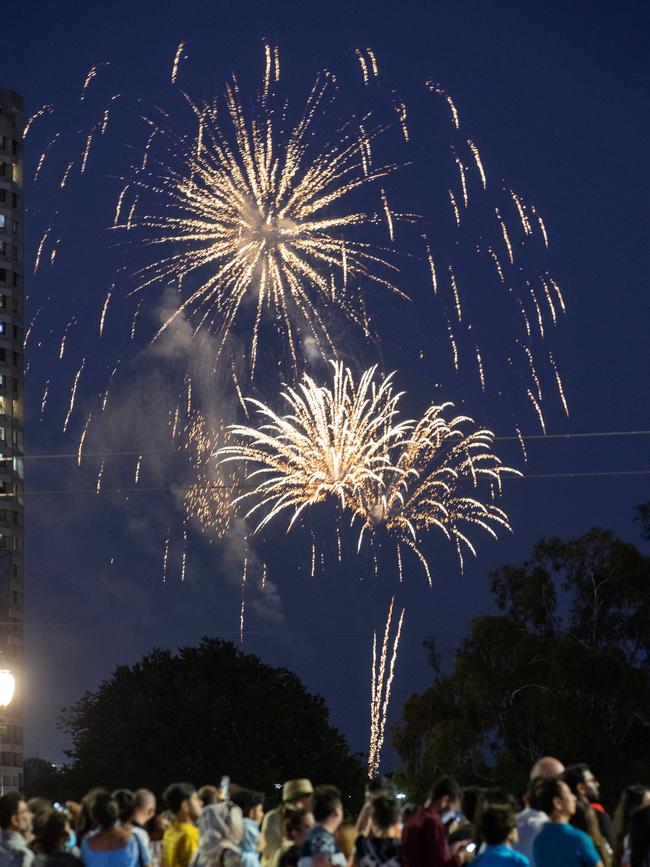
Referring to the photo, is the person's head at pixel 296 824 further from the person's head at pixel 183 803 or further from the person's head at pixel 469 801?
the person's head at pixel 469 801

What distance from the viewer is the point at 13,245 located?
3056 inches

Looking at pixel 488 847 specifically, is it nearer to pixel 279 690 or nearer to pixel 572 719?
pixel 572 719

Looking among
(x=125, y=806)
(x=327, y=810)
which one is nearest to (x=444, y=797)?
(x=327, y=810)

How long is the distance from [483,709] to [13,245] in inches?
1463

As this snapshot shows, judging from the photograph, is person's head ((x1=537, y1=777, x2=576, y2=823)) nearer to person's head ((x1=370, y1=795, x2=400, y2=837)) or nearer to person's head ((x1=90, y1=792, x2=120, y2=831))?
person's head ((x1=370, y1=795, x2=400, y2=837))

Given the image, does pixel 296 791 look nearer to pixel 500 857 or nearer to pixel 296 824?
pixel 296 824

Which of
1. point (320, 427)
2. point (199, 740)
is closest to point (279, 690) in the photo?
point (199, 740)

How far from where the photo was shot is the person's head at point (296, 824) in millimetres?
13016

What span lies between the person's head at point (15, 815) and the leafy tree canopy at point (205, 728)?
48.2 metres

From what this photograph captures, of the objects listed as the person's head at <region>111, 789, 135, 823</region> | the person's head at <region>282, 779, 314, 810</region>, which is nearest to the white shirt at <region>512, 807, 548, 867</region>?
the person's head at <region>282, 779, 314, 810</region>

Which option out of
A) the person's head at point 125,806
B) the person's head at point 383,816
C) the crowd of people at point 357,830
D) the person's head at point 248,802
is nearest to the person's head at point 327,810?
the crowd of people at point 357,830

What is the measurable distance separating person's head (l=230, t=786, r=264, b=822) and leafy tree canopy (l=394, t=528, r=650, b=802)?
35.1 metres

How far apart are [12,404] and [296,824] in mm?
66180

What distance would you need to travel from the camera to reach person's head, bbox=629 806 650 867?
10516mm
